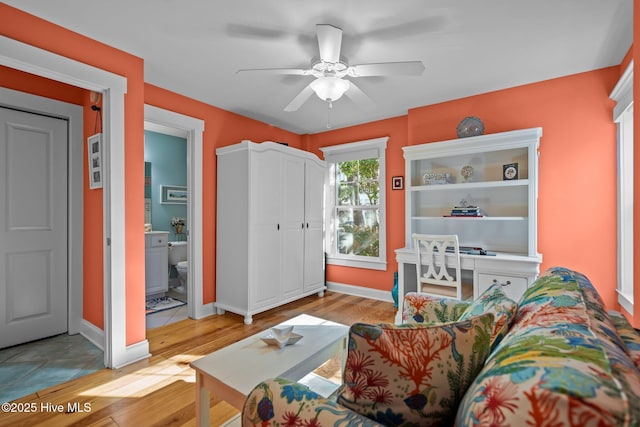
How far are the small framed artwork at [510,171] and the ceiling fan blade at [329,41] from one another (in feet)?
6.99

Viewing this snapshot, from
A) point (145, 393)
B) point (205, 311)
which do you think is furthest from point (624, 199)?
point (205, 311)

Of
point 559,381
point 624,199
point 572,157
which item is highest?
point 572,157

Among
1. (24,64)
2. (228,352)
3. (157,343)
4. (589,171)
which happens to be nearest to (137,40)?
(24,64)

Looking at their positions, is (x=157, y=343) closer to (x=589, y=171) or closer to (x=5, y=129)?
(x=5, y=129)

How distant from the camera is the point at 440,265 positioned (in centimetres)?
291

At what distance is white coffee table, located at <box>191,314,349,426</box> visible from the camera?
4.20ft

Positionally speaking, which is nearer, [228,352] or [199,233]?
[228,352]

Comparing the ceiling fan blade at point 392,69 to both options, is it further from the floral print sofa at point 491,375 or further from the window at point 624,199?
the window at point 624,199

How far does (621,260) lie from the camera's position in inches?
99.3

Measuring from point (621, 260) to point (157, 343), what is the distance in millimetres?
4079

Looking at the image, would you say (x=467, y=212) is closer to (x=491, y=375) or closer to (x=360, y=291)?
(x=360, y=291)

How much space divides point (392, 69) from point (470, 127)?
5.22 ft

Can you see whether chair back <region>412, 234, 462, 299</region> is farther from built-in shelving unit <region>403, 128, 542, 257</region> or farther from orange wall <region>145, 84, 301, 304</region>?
orange wall <region>145, 84, 301, 304</region>

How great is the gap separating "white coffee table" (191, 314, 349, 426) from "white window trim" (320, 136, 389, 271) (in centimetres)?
256
